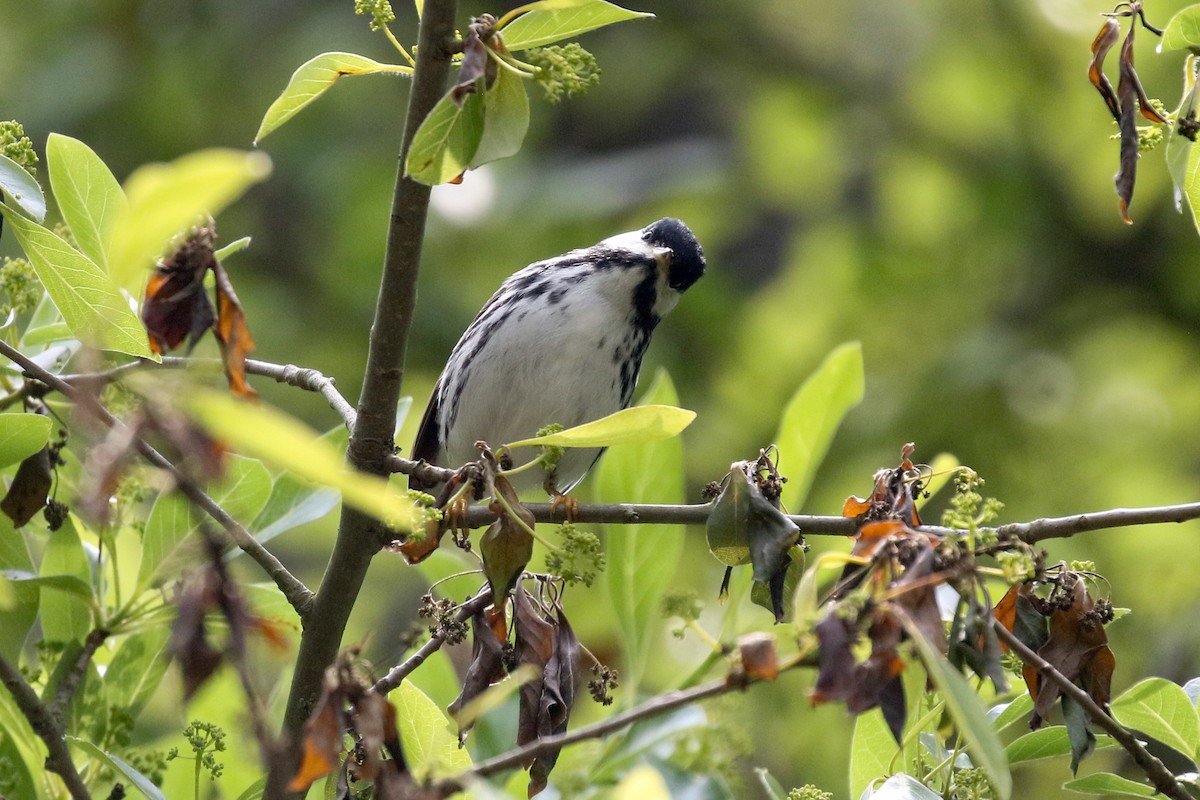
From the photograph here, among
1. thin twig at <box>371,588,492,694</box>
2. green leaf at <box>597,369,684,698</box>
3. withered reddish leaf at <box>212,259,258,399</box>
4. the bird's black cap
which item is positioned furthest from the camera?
the bird's black cap

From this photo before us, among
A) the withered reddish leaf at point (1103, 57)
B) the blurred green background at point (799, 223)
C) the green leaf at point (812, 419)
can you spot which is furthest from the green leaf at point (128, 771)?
the blurred green background at point (799, 223)

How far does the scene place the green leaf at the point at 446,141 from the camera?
1274mm

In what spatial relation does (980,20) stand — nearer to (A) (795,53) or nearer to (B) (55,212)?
(A) (795,53)

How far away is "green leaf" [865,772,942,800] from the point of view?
54.5 inches

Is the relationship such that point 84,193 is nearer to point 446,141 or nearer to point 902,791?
point 446,141

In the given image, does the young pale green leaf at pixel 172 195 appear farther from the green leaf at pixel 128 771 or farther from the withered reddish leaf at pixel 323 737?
the green leaf at pixel 128 771

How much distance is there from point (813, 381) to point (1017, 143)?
337 centimetres

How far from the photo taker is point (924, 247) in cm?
480

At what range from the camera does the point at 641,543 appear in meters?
2.05

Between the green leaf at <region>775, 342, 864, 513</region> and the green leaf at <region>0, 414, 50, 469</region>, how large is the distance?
106 centimetres

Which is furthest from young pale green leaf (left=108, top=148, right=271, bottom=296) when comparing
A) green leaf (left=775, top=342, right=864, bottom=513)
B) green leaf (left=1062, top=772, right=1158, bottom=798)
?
green leaf (left=775, top=342, right=864, bottom=513)

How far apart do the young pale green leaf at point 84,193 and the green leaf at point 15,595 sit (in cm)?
38

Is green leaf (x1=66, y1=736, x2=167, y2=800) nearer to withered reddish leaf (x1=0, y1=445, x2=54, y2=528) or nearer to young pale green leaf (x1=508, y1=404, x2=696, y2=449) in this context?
withered reddish leaf (x1=0, y1=445, x2=54, y2=528)

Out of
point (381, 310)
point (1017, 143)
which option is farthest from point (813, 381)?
point (1017, 143)
